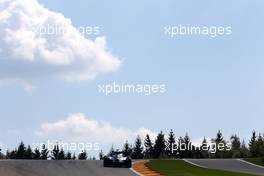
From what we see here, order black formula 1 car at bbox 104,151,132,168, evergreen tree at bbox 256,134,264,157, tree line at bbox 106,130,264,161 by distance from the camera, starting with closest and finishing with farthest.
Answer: black formula 1 car at bbox 104,151,132,168, evergreen tree at bbox 256,134,264,157, tree line at bbox 106,130,264,161

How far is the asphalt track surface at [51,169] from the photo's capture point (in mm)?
25844

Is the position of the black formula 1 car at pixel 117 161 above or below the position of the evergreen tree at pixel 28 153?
above

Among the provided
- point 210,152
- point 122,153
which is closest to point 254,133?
point 210,152

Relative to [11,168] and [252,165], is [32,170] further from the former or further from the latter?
[252,165]

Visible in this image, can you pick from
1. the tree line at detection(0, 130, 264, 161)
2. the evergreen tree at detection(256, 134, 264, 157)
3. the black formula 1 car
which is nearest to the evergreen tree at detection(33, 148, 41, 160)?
the tree line at detection(0, 130, 264, 161)

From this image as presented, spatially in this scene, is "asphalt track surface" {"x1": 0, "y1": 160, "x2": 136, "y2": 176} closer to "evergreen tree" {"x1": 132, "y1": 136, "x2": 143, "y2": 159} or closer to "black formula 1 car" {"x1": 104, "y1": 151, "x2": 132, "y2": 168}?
"black formula 1 car" {"x1": 104, "y1": 151, "x2": 132, "y2": 168}

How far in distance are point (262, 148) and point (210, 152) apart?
94613 mm

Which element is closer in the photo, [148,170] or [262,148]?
[148,170]

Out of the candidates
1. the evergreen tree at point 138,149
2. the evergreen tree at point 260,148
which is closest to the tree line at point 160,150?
the evergreen tree at point 138,149

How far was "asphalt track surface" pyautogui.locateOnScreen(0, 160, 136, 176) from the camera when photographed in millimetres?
25844

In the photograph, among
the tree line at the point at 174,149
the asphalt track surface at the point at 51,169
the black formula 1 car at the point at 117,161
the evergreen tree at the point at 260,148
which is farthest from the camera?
the tree line at the point at 174,149

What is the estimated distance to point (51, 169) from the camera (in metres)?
28.7

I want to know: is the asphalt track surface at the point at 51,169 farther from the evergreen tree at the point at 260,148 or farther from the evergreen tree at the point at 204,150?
the evergreen tree at the point at 204,150

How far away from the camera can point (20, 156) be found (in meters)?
151
